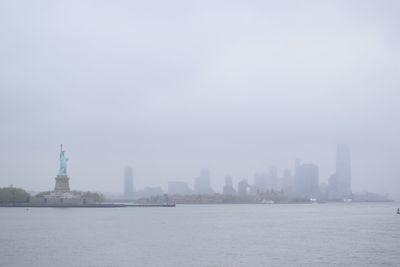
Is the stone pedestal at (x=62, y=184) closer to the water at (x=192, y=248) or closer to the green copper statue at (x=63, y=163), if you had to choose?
the green copper statue at (x=63, y=163)

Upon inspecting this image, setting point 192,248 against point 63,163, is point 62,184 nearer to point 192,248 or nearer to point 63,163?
point 63,163

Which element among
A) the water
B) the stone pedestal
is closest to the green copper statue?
the stone pedestal

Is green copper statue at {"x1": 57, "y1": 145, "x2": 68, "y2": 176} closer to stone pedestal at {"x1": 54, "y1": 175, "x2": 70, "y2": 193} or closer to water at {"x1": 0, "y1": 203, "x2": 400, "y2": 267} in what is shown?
stone pedestal at {"x1": 54, "y1": 175, "x2": 70, "y2": 193}

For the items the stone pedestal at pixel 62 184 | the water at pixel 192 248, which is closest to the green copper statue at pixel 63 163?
the stone pedestal at pixel 62 184

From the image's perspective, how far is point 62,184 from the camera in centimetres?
12750

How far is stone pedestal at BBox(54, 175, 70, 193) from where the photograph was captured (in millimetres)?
125700

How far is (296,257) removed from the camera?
3931 centimetres

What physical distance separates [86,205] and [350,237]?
290 feet

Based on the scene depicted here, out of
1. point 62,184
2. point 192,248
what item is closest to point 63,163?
point 62,184

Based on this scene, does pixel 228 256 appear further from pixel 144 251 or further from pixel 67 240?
pixel 67 240

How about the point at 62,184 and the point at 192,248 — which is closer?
the point at 192,248

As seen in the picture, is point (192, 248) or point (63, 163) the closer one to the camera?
point (192, 248)

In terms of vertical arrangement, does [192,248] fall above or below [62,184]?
below

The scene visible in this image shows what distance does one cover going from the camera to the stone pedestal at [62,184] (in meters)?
126
